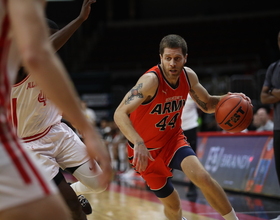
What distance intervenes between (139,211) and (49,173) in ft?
9.53

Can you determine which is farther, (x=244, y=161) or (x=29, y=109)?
(x=244, y=161)

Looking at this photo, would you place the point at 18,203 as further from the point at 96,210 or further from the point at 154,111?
the point at 96,210

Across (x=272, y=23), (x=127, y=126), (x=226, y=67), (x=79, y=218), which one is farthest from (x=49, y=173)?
(x=272, y=23)

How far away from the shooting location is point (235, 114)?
4504 mm

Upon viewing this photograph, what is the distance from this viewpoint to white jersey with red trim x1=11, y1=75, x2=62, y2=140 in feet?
→ 12.3

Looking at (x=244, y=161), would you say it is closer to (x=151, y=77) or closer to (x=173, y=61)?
(x=173, y=61)

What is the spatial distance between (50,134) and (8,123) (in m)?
2.20

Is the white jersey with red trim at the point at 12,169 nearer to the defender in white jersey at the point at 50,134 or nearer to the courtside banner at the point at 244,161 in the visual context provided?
the defender in white jersey at the point at 50,134

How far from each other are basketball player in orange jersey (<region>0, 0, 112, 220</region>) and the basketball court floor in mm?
4125

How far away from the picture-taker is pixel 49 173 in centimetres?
370

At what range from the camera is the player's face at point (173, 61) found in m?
4.46

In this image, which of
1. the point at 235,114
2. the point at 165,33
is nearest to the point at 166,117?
the point at 235,114

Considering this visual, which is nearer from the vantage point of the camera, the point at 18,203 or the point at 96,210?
the point at 18,203

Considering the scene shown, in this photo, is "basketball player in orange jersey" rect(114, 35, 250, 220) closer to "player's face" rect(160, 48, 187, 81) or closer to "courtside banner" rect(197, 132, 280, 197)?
"player's face" rect(160, 48, 187, 81)
